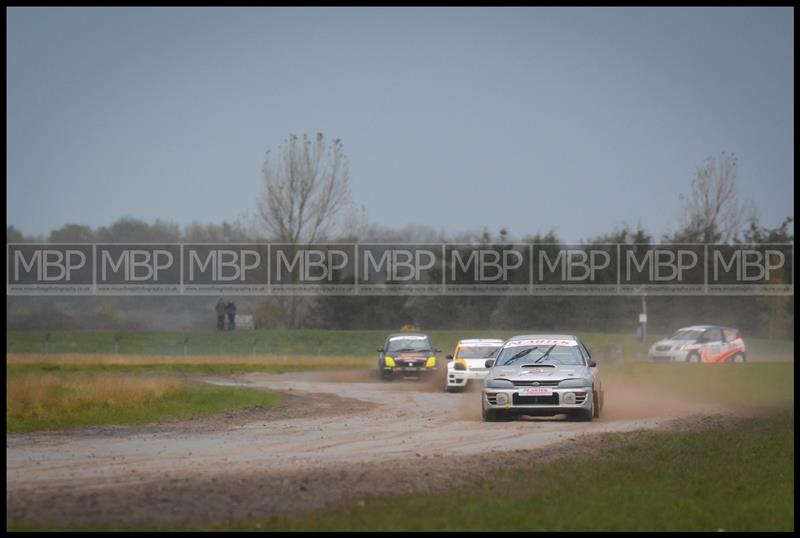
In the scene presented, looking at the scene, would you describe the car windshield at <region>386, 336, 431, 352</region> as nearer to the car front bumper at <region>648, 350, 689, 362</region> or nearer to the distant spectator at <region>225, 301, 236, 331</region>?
the car front bumper at <region>648, 350, 689, 362</region>

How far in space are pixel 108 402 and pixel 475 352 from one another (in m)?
11.9

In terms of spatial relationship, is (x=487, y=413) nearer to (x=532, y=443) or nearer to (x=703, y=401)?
(x=532, y=443)

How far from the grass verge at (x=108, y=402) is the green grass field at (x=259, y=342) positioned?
105 ft

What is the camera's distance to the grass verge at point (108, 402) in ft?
76.5

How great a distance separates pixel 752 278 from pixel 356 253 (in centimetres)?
2643

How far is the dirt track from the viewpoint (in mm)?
11273

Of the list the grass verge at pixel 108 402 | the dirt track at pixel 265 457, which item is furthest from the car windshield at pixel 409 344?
the dirt track at pixel 265 457

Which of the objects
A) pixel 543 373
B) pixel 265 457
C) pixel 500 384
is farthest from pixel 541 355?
pixel 265 457

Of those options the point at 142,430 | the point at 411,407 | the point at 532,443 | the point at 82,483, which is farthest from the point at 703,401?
the point at 82,483

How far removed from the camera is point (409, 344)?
42.7m

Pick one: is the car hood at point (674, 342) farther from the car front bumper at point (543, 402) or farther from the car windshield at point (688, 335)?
the car front bumper at point (543, 402)

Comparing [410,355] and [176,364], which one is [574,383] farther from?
Result: [176,364]

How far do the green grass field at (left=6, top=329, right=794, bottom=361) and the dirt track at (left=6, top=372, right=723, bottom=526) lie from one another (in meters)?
38.2

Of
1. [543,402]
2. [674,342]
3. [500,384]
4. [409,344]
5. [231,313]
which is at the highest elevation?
[231,313]
